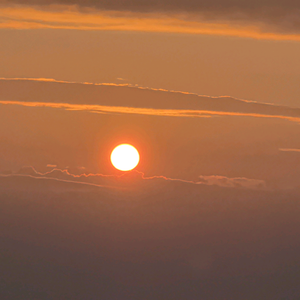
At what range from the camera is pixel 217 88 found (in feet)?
9.07

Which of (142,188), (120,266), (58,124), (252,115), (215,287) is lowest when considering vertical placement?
(215,287)

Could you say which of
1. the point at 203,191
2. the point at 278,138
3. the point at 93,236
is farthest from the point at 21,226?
the point at 278,138

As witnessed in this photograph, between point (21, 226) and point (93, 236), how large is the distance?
3.22 feet

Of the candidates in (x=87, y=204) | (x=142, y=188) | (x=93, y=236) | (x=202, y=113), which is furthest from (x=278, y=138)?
(x=93, y=236)

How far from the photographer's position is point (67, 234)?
3652 mm

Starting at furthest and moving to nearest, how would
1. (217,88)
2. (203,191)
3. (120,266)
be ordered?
(120,266), (203,191), (217,88)

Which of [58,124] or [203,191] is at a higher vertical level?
[58,124]

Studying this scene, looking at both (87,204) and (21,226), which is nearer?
(87,204)

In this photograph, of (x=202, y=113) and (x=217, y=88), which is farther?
(x=202, y=113)

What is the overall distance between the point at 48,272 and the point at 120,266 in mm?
1013

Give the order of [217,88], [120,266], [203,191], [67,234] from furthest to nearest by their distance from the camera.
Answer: [120,266]
[67,234]
[203,191]
[217,88]

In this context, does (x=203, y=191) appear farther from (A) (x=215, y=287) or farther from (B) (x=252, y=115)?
(A) (x=215, y=287)

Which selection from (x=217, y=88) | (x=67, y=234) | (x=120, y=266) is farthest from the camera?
(x=120, y=266)

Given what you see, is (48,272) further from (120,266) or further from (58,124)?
(58,124)
